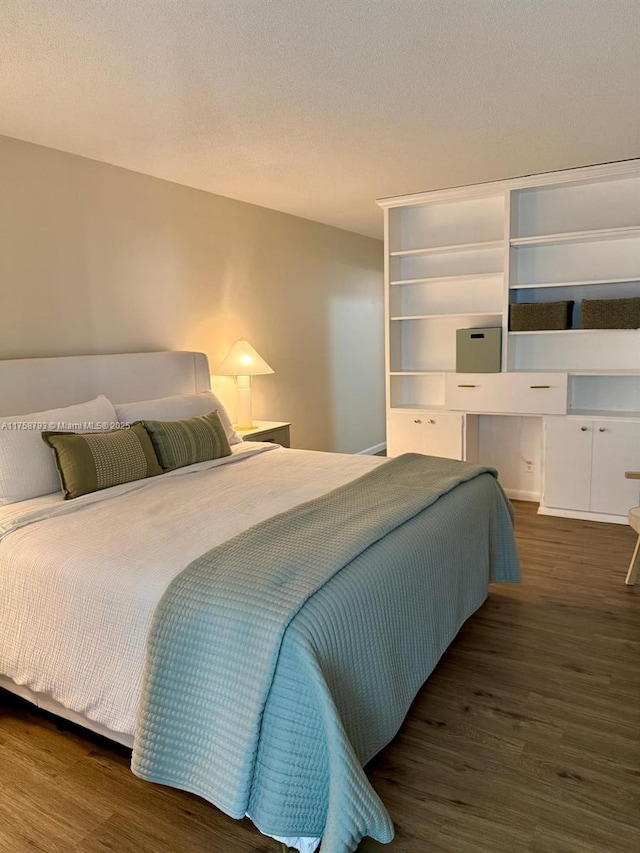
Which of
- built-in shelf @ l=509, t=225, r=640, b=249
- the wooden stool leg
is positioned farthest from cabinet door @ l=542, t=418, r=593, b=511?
built-in shelf @ l=509, t=225, r=640, b=249

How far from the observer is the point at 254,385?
16.1 ft

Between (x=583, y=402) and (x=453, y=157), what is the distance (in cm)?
200

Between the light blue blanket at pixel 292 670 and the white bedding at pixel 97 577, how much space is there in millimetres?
136

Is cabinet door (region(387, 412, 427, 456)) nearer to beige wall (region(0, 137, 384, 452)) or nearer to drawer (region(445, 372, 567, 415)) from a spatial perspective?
drawer (region(445, 372, 567, 415))

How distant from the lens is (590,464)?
4133 millimetres

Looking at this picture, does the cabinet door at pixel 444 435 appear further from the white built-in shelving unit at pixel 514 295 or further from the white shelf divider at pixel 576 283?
the white shelf divider at pixel 576 283

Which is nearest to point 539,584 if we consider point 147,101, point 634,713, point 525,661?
point 525,661

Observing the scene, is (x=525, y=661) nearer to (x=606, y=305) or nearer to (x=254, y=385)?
(x=606, y=305)

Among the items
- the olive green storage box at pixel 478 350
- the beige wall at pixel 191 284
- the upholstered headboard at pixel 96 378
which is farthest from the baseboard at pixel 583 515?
the upholstered headboard at pixel 96 378

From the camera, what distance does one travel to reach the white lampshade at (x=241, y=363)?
14.2 ft

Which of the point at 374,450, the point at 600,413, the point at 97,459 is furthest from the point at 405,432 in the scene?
the point at 97,459

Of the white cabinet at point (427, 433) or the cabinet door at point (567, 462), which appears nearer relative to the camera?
the cabinet door at point (567, 462)

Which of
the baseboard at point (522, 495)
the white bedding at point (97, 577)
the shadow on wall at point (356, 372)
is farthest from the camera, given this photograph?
the shadow on wall at point (356, 372)

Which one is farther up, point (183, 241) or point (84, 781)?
point (183, 241)
